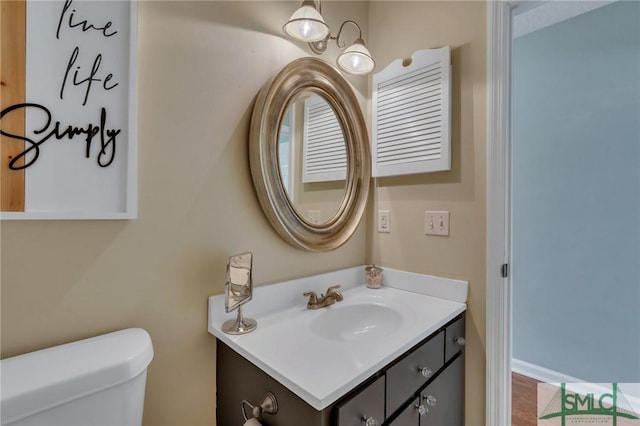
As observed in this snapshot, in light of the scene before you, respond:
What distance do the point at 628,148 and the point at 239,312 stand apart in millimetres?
2406

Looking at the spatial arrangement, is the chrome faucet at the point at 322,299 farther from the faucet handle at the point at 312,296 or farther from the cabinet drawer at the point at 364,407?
the cabinet drawer at the point at 364,407

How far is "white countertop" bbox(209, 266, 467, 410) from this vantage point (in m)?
0.73

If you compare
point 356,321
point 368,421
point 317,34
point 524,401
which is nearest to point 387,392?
point 368,421

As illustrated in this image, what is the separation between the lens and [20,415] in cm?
57

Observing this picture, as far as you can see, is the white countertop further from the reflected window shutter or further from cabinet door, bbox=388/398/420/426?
the reflected window shutter

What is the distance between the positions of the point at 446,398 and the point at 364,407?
1.94 feet

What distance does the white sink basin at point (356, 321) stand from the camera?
1.19 meters

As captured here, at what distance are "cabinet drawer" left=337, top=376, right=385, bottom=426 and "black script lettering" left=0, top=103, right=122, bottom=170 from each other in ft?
2.89

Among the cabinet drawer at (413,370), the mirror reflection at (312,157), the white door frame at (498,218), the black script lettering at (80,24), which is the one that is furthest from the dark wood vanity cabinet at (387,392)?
the black script lettering at (80,24)

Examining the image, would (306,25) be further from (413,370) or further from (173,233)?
(413,370)

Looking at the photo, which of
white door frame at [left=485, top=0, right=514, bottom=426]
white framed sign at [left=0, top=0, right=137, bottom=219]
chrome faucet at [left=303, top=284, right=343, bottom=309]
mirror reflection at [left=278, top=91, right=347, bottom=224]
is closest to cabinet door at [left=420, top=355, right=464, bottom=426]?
white door frame at [left=485, top=0, right=514, bottom=426]

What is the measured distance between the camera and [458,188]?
4.36 ft

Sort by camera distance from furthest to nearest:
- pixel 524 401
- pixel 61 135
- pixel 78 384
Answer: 1. pixel 524 401
2. pixel 61 135
3. pixel 78 384

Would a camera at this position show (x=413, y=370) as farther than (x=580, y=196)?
No
